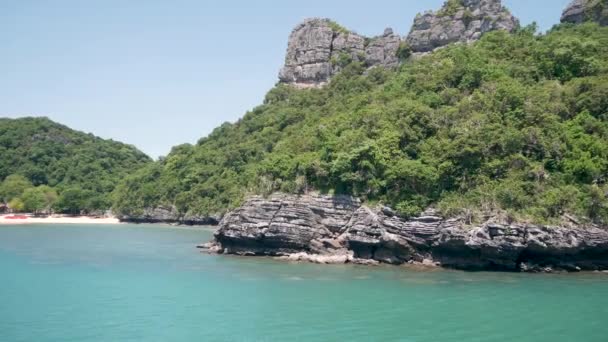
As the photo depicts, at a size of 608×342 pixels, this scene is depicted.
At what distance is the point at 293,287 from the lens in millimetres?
31047

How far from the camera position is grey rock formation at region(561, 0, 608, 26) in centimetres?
6444

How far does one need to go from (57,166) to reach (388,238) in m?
90.6

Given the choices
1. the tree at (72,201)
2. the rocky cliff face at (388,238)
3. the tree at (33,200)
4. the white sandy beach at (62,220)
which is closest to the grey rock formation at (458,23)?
the rocky cliff face at (388,238)

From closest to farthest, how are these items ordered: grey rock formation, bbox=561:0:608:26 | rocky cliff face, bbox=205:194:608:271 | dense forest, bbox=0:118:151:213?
rocky cliff face, bbox=205:194:608:271
grey rock formation, bbox=561:0:608:26
dense forest, bbox=0:118:151:213

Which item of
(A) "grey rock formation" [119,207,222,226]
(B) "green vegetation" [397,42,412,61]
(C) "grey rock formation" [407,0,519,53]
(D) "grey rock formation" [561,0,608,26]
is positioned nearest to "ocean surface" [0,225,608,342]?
(A) "grey rock formation" [119,207,222,226]

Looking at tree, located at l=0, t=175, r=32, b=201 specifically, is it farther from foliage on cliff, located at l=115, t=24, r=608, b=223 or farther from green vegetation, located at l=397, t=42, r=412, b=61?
green vegetation, located at l=397, t=42, r=412, b=61

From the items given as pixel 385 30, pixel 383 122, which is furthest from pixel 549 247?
pixel 385 30

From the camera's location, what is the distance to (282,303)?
2734 centimetres

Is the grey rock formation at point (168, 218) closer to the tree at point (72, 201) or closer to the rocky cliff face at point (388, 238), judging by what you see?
the tree at point (72, 201)

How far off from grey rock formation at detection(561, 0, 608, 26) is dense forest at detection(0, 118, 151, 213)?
3168 inches

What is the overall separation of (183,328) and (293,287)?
30.1 ft

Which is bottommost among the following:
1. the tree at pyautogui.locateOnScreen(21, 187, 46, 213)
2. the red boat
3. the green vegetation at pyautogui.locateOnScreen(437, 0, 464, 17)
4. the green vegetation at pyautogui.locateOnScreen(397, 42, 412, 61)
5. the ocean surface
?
the red boat

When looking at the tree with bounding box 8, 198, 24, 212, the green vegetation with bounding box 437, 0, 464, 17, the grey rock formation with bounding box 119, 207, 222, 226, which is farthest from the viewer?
the tree with bounding box 8, 198, 24, 212

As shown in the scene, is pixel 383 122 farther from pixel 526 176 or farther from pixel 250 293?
pixel 250 293
